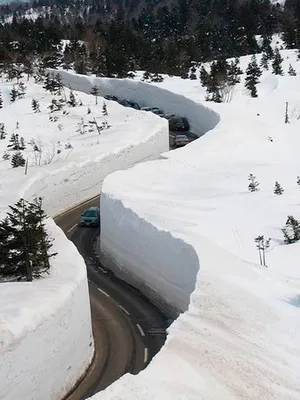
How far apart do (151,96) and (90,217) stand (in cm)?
3186

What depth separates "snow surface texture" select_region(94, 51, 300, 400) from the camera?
1332cm

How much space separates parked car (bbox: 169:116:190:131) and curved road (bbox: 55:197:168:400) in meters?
26.6

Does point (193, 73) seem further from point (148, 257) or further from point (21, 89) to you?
point (148, 257)

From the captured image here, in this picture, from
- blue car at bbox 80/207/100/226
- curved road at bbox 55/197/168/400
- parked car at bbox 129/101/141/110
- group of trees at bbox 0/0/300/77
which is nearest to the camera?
curved road at bbox 55/197/168/400

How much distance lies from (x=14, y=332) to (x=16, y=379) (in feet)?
3.92

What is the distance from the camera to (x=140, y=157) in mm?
44125

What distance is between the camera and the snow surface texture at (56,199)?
1547 cm

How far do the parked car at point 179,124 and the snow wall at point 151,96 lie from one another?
537 millimetres

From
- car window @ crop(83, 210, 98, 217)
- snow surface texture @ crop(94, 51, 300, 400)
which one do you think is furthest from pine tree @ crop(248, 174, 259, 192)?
car window @ crop(83, 210, 98, 217)

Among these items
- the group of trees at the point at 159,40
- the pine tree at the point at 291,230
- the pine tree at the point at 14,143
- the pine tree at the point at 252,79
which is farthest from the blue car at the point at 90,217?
the group of trees at the point at 159,40

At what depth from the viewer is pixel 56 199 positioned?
36188 millimetres

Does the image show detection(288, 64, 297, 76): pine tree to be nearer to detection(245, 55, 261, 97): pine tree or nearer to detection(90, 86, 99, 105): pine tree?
detection(245, 55, 261, 97): pine tree

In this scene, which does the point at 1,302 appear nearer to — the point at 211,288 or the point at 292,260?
the point at 211,288

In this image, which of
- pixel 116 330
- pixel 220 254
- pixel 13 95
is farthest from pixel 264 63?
pixel 116 330
